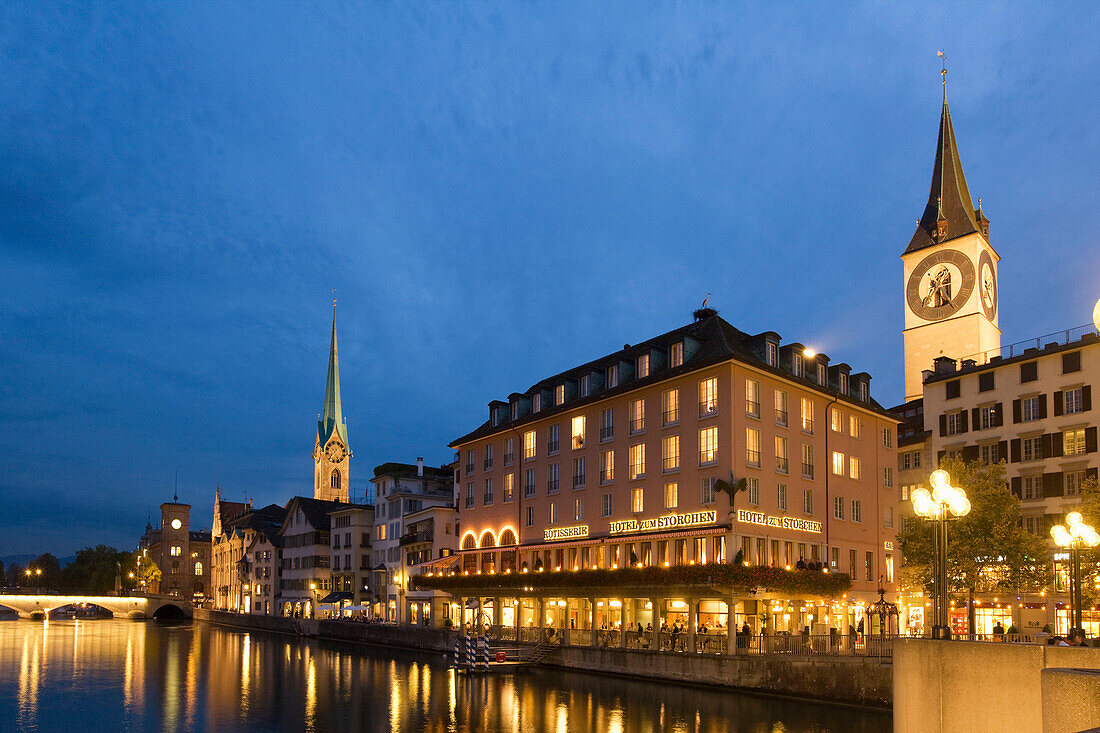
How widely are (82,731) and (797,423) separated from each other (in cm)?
4133

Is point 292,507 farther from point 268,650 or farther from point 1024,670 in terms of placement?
point 1024,670

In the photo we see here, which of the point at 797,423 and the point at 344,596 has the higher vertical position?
the point at 797,423

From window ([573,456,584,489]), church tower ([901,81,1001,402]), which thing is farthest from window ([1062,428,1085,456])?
church tower ([901,81,1001,402])

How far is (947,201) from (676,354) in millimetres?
73001

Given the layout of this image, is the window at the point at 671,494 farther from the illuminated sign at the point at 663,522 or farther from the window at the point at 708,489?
the window at the point at 708,489

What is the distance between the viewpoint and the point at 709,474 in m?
53.4

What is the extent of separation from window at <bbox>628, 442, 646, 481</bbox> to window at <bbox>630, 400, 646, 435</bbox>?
1051 millimetres

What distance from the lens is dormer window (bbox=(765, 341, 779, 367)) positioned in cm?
5700

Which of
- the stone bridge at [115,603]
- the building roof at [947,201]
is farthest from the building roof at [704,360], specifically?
the stone bridge at [115,603]

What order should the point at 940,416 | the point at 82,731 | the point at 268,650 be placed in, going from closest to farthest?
1. the point at 82,731
2. the point at 940,416
3. the point at 268,650

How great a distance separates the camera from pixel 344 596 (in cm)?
10231

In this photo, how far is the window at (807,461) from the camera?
5756 cm

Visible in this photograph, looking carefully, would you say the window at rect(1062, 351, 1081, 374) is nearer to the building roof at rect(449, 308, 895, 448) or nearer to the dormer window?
the building roof at rect(449, 308, 895, 448)

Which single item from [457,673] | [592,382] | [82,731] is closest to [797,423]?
[592,382]
